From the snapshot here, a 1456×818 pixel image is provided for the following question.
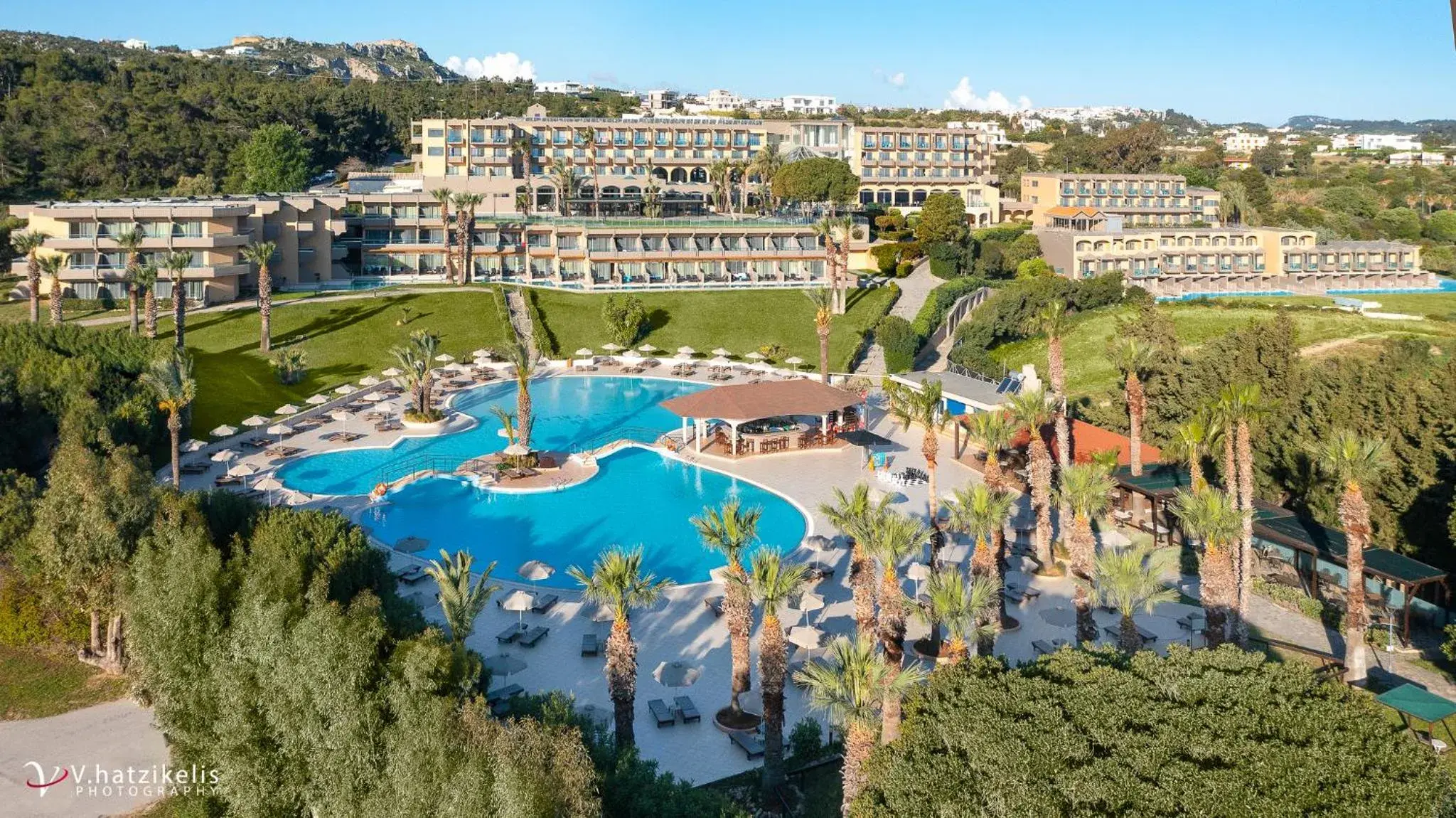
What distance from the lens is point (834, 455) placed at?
4575 centimetres

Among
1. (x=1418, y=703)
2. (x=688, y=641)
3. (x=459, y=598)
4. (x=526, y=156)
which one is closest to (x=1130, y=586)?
(x=1418, y=703)

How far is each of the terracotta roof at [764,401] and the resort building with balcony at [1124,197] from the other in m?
60.5

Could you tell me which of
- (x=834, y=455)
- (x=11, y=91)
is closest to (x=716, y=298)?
(x=834, y=455)

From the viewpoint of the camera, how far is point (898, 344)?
61062 millimetres

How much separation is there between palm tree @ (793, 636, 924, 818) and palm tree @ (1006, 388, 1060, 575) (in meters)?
15.2

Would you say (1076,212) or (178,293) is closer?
(178,293)

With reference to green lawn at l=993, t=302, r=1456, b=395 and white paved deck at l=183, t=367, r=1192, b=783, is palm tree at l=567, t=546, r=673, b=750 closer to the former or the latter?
white paved deck at l=183, t=367, r=1192, b=783

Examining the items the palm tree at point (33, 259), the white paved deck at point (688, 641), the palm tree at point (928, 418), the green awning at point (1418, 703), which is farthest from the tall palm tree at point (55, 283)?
the green awning at point (1418, 703)

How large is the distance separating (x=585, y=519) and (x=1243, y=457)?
20770 mm

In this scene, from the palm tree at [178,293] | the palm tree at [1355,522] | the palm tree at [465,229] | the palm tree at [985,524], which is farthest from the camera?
the palm tree at [465,229]

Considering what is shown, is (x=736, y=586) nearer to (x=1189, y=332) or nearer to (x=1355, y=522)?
(x=1355, y=522)

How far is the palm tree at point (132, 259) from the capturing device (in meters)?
53.8

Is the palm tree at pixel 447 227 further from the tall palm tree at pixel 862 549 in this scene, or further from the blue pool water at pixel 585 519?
the tall palm tree at pixel 862 549

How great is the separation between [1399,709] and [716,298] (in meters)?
51.4
